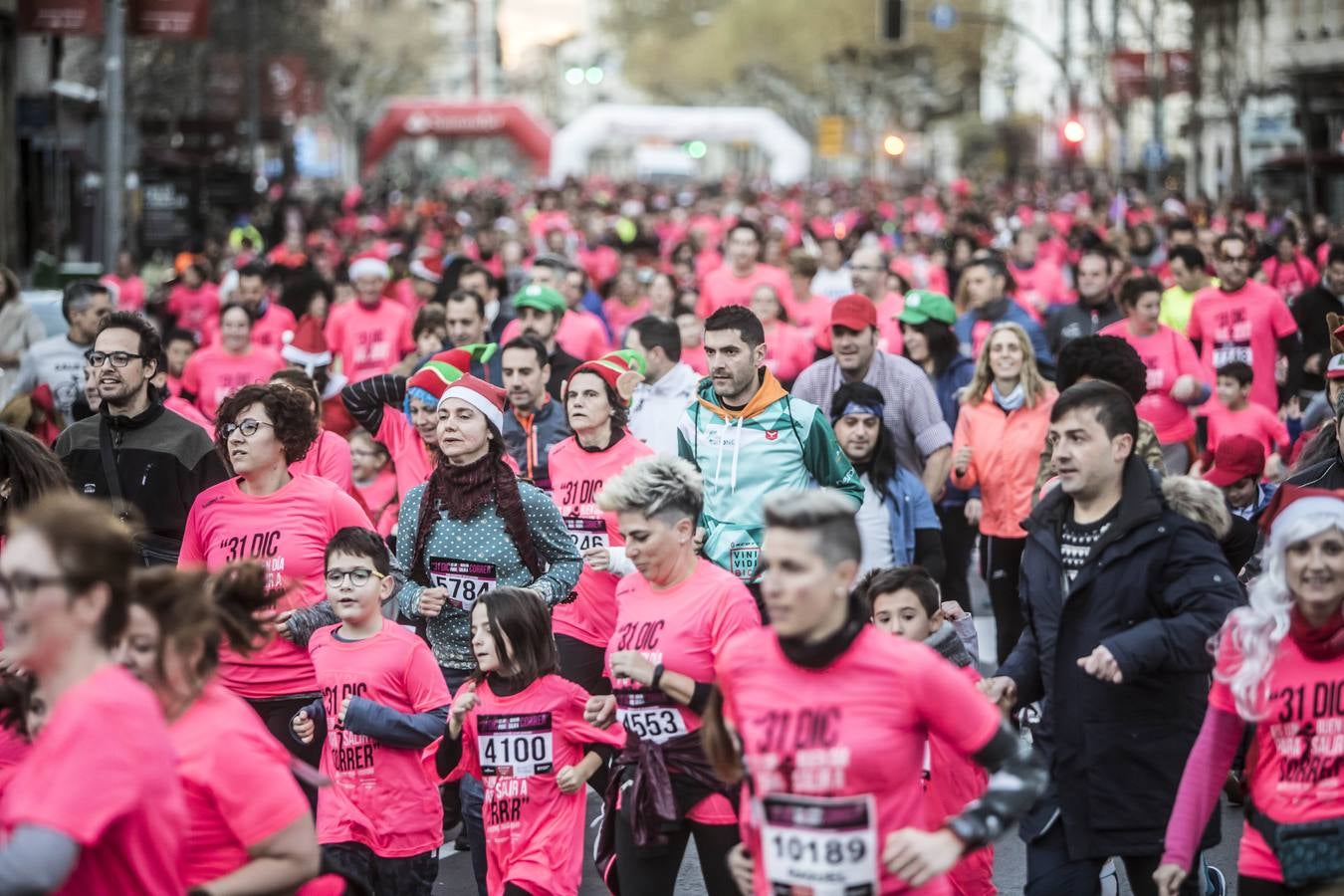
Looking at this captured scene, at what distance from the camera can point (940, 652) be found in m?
6.39

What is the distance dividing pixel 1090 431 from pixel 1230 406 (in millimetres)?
5964

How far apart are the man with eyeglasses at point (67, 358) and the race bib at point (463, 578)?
4.86 metres

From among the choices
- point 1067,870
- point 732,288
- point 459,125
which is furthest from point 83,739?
point 459,125

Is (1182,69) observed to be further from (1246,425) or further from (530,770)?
(530,770)

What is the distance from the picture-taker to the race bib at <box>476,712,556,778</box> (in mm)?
6281

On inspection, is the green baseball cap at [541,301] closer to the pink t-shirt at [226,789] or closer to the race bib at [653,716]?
the race bib at [653,716]

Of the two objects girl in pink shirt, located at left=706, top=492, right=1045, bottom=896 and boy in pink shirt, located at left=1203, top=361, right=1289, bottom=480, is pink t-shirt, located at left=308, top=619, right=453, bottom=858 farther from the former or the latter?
boy in pink shirt, located at left=1203, top=361, right=1289, bottom=480

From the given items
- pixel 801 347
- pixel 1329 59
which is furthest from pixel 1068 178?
pixel 801 347

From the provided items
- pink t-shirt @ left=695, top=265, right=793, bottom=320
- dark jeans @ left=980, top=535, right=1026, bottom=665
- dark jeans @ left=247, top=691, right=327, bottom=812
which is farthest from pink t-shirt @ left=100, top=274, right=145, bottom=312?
dark jeans @ left=247, top=691, right=327, bottom=812

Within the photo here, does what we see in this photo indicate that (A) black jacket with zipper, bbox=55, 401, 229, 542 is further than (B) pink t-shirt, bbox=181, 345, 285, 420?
No

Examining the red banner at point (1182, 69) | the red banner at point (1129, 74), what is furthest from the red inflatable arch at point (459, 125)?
the red banner at point (1182, 69)

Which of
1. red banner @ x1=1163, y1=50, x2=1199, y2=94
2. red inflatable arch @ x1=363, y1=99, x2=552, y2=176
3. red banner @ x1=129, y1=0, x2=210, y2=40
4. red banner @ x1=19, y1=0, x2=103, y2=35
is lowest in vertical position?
red banner @ x1=19, y1=0, x2=103, y2=35

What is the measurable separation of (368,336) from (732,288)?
111 inches

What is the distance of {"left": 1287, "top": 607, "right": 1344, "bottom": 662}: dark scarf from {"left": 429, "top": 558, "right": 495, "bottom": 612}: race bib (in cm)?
311
